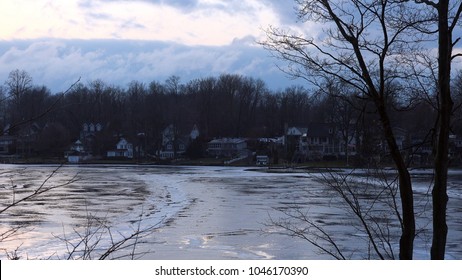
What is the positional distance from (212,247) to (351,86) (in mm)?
8843

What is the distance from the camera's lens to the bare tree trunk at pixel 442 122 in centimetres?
443

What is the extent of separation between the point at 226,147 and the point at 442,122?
91.8 m

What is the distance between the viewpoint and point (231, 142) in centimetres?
9656

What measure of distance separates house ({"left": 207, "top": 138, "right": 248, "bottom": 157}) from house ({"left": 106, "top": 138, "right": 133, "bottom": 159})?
1497cm

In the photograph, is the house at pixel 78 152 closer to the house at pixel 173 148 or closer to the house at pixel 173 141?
the house at pixel 173 141

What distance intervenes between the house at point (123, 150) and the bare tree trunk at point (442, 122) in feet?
323

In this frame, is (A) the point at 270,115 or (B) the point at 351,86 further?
(A) the point at 270,115

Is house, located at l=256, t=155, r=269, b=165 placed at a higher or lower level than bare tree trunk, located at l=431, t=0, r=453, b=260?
lower

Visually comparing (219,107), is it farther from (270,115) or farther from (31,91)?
(31,91)

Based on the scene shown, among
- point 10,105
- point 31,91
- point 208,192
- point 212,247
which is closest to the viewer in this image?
point 10,105

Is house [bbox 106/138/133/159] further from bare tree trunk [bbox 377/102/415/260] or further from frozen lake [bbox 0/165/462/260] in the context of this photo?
bare tree trunk [bbox 377/102/415/260]

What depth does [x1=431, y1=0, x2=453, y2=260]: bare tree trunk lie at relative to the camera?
4434 mm

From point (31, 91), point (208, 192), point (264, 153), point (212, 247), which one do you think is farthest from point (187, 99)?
point (31, 91)

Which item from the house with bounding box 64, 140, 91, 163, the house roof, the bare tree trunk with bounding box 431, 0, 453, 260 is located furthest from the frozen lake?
the house roof
